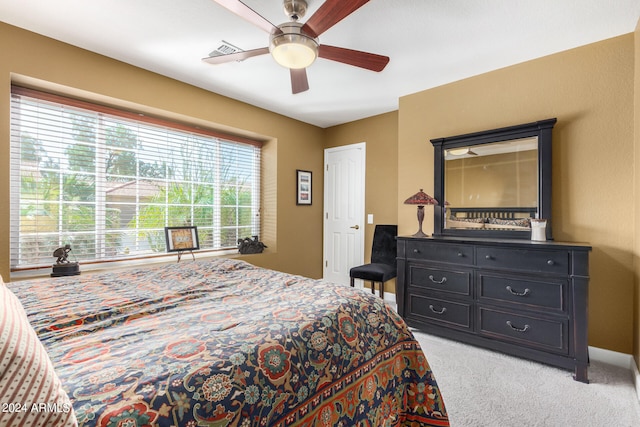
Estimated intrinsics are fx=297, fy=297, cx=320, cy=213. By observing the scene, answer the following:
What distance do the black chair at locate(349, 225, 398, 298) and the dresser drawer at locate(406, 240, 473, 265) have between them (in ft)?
2.01

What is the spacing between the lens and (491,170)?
9.47ft

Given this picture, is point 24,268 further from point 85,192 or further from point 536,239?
point 536,239

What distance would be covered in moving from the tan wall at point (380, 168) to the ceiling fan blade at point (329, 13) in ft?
8.12

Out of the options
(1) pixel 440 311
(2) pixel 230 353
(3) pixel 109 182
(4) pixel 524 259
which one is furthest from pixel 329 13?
(3) pixel 109 182

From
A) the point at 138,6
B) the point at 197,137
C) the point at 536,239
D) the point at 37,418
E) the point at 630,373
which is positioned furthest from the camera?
the point at 197,137

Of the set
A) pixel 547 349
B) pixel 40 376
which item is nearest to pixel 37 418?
pixel 40 376

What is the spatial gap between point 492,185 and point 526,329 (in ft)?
4.31

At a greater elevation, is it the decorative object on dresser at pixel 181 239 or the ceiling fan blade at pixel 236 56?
the ceiling fan blade at pixel 236 56

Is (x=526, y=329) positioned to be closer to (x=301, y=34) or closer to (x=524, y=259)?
(x=524, y=259)

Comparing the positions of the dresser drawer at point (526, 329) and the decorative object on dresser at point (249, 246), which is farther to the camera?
the decorative object on dresser at point (249, 246)

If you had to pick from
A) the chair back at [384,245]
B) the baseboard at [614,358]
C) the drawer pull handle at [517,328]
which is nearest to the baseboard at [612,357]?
the baseboard at [614,358]

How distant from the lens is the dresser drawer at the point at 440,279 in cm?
256

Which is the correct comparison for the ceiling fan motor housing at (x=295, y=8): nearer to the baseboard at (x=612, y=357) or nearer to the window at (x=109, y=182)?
the window at (x=109, y=182)

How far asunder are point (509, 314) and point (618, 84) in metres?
2.00
